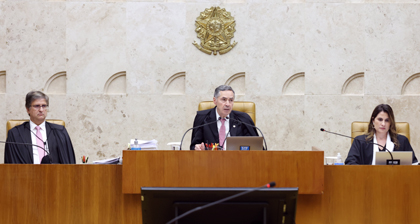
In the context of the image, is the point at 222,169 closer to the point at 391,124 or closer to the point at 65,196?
the point at 65,196

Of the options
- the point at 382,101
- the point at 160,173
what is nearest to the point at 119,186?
the point at 160,173

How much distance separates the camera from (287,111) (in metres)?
4.89

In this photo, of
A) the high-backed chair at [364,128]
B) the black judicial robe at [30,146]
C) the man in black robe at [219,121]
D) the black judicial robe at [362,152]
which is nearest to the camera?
the black judicial robe at [30,146]

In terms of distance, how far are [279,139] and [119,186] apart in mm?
2870

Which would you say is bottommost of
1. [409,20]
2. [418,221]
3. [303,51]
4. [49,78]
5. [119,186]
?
[418,221]

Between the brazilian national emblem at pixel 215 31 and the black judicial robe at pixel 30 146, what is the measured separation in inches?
78.0

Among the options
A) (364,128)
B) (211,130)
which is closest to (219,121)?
(211,130)

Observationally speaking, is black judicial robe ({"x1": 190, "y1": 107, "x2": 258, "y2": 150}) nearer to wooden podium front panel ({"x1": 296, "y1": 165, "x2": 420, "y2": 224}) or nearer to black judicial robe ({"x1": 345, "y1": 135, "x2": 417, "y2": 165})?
black judicial robe ({"x1": 345, "y1": 135, "x2": 417, "y2": 165})

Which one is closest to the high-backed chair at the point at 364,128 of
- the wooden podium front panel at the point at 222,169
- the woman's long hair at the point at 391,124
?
the woman's long hair at the point at 391,124

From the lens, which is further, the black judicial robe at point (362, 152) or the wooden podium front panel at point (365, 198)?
the black judicial robe at point (362, 152)

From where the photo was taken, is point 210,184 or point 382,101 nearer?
point 210,184

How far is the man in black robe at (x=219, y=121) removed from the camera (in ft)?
12.3

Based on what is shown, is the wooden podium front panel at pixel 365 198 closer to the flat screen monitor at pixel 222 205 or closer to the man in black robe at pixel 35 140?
the flat screen monitor at pixel 222 205

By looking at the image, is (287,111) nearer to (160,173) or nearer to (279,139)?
(279,139)
